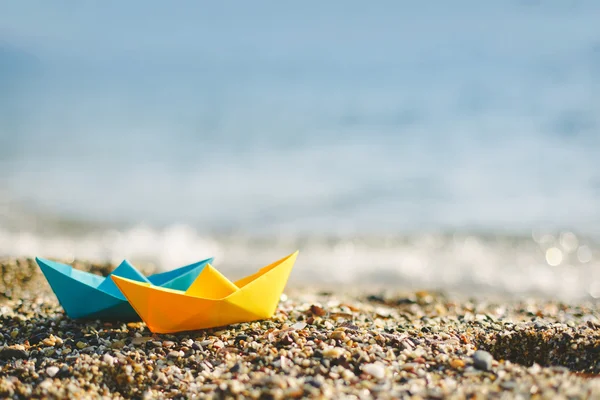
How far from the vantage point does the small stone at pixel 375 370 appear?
2.78 meters

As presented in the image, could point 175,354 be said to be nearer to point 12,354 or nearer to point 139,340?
point 139,340

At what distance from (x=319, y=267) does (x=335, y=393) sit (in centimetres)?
851

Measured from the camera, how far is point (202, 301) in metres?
3.36

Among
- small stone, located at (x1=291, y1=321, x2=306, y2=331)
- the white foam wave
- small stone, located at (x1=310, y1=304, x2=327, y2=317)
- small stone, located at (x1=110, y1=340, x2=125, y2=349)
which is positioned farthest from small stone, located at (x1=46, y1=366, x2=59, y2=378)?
the white foam wave

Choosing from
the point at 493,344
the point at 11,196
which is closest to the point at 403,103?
the point at 11,196

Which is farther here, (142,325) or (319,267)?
(319,267)

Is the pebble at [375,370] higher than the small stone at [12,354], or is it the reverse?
the small stone at [12,354]

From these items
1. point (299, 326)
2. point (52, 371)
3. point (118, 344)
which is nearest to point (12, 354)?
point (52, 371)

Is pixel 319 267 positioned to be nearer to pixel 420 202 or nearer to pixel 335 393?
pixel 420 202

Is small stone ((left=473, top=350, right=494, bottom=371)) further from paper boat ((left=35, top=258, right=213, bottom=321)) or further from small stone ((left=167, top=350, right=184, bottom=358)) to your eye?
paper boat ((left=35, top=258, right=213, bottom=321))

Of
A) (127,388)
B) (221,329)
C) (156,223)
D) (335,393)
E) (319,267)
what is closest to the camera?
(335,393)

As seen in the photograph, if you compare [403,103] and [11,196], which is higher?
[403,103]

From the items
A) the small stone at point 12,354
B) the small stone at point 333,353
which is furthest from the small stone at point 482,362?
the small stone at point 12,354

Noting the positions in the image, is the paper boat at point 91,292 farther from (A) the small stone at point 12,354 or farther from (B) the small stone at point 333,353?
(B) the small stone at point 333,353
